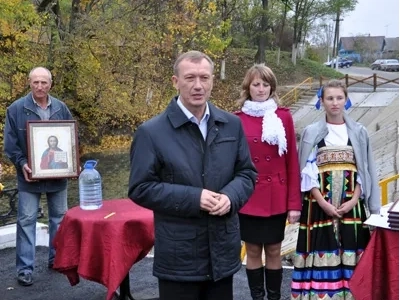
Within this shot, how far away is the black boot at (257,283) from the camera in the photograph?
13.6 feet

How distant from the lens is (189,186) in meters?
2.69

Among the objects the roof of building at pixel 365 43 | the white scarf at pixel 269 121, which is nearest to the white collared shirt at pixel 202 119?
the white scarf at pixel 269 121

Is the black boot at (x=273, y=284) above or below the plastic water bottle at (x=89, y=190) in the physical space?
below

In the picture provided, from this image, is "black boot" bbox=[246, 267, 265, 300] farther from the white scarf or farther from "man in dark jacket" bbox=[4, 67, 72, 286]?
"man in dark jacket" bbox=[4, 67, 72, 286]

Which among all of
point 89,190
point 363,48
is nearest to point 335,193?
point 89,190

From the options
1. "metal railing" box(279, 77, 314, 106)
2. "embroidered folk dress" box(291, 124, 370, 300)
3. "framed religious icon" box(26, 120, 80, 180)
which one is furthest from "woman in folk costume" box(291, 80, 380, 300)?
"metal railing" box(279, 77, 314, 106)

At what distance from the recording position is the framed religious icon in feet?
15.6

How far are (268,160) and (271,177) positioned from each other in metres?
0.12

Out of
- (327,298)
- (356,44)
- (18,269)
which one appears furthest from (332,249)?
(356,44)

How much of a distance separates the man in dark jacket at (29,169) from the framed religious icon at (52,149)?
10cm

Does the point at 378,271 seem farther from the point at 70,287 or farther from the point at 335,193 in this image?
the point at 70,287

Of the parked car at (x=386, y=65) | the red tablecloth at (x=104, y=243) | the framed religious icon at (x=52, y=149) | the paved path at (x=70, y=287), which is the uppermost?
the parked car at (x=386, y=65)

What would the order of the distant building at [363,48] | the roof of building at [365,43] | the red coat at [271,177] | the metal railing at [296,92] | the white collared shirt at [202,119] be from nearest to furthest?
the white collared shirt at [202,119] → the red coat at [271,177] → the metal railing at [296,92] → the distant building at [363,48] → the roof of building at [365,43]

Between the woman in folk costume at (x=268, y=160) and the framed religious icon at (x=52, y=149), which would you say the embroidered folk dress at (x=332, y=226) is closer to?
the woman in folk costume at (x=268, y=160)
